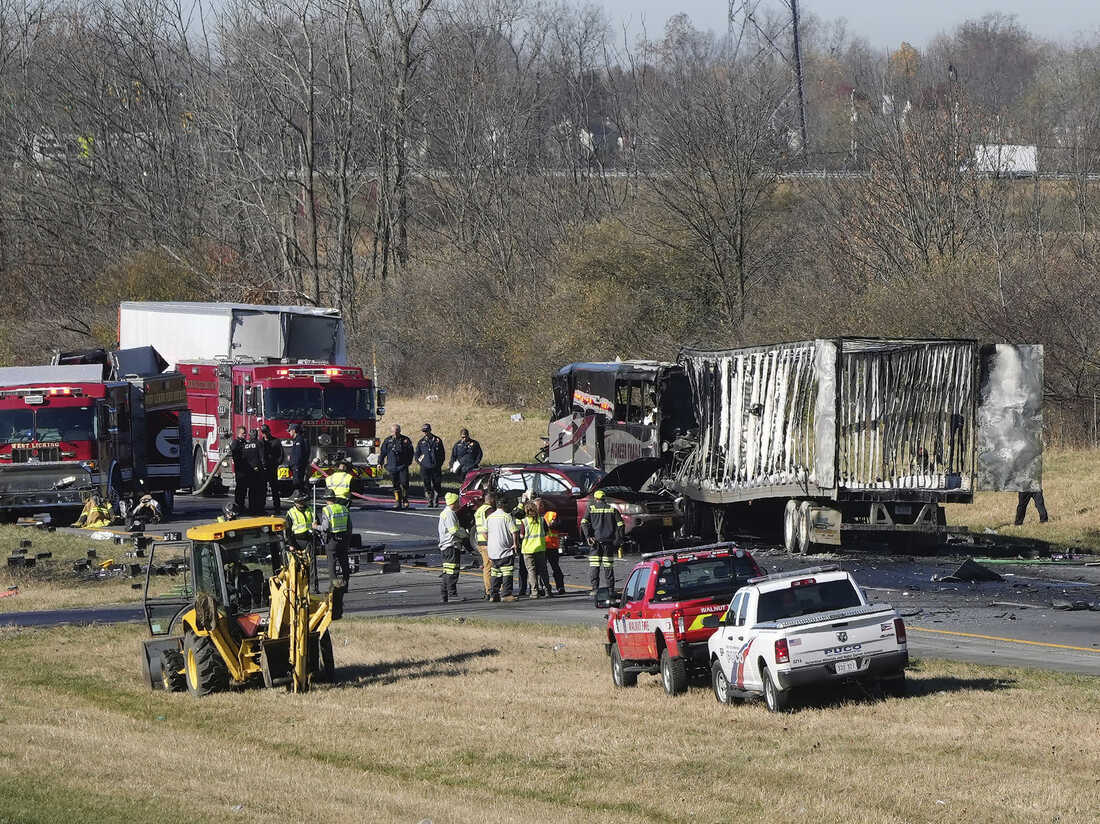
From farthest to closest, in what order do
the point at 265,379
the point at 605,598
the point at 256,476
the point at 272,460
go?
the point at 265,379 → the point at 272,460 → the point at 256,476 → the point at 605,598

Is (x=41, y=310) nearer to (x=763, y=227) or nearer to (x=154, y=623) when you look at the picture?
(x=763, y=227)

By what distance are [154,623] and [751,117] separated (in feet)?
120

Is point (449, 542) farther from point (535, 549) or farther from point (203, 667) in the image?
point (203, 667)

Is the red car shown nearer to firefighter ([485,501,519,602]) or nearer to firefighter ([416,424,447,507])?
firefighter ([485,501,519,602])

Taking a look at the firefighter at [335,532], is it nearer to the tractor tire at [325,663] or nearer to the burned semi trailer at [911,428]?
the tractor tire at [325,663]

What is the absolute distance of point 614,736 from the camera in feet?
44.5

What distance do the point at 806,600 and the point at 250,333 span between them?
2661cm

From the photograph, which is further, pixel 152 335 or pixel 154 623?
pixel 152 335

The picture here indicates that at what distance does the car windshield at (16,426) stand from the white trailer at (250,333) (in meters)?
7.62

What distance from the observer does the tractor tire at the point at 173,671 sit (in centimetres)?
1658

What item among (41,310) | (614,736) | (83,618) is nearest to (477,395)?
(41,310)

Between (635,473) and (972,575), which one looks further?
(635,473)

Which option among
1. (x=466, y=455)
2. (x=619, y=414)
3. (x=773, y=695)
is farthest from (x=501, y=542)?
(x=466, y=455)

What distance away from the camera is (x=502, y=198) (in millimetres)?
66562
